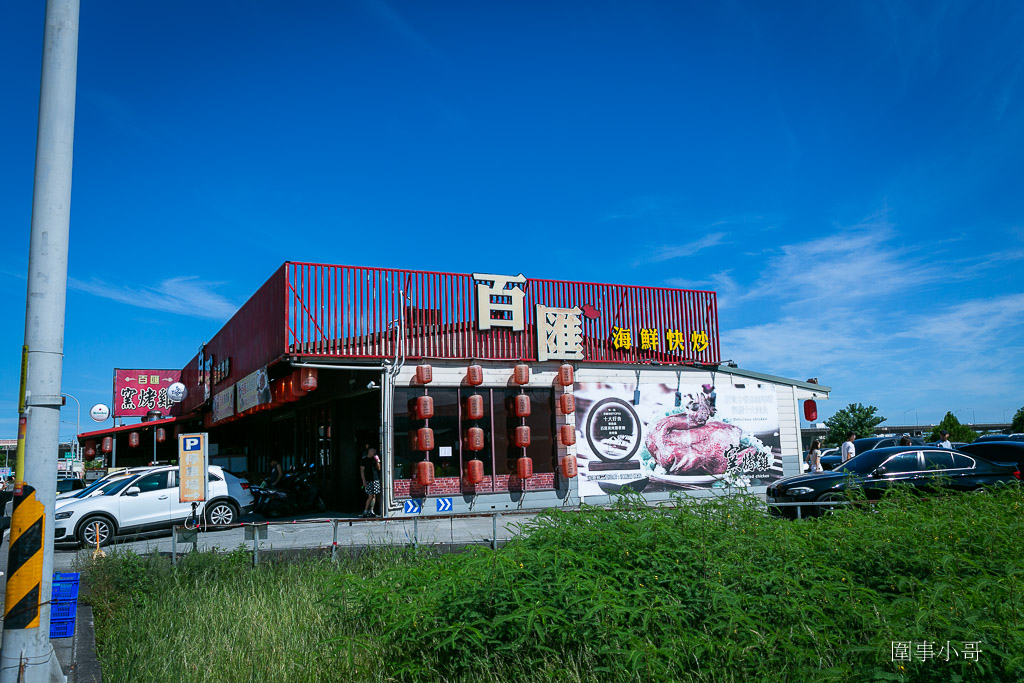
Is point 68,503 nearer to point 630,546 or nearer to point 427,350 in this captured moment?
point 427,350

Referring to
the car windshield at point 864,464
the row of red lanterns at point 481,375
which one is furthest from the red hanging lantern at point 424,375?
the car windshield at point 864,464

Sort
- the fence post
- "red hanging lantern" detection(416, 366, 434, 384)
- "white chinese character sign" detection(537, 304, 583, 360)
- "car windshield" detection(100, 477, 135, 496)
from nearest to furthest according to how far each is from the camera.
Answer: the fence post < "car windshield" detection(100, 477, 135, 496) < "red hanging lantern" detection(416, 366, 434, 384) < "white chinese character sign" detection(537, 304, 583, 360)

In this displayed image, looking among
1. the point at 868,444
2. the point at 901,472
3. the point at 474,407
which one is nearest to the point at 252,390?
the point at 474,407

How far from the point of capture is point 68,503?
48.5ft

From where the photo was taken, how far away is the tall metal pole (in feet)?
16.8

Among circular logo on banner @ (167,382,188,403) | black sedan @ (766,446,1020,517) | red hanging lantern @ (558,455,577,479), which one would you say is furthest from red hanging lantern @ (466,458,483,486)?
circular logo on banner @ (167,382,188,403)

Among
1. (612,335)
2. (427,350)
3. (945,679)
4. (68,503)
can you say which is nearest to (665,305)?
(612,335)

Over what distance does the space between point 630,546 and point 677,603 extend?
1201 mm

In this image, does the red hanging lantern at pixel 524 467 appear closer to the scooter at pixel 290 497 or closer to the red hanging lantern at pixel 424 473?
the red hanging lantern at pixel 424 473

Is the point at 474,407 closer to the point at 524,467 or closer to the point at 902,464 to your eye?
the point at 524,467

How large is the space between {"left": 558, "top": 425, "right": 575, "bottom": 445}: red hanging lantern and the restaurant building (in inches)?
1.5

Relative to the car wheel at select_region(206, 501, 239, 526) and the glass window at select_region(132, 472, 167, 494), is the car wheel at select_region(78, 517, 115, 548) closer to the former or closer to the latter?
the glass window at select_region(132, 472, 167, 494)

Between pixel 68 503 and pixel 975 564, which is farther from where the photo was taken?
pixel 68 503

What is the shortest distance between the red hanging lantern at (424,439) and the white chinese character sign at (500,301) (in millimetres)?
2954
